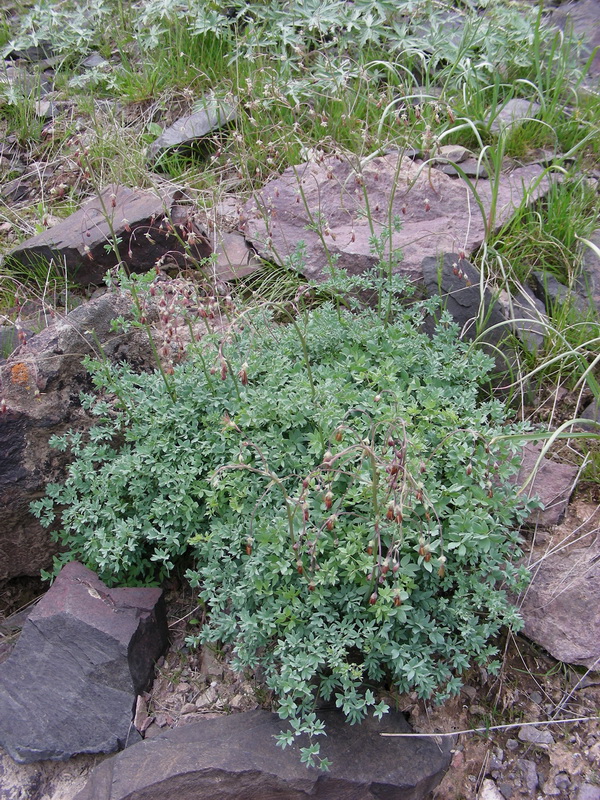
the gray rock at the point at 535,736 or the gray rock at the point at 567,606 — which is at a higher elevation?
the gray rock at the point at 567,606

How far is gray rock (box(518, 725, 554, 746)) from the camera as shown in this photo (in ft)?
8.30

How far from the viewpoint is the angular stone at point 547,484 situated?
2.93 m

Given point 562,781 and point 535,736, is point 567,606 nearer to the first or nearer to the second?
point 535,736

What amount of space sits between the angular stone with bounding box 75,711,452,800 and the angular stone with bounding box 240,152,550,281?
2281 mm

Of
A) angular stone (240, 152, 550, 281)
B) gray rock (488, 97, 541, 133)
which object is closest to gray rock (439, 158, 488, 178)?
angular stone (240, 152, 550, 281)

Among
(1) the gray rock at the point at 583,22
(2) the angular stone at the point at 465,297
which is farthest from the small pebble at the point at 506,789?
(1) the gray rock at the point at 583,22

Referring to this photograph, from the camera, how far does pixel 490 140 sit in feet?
15.0

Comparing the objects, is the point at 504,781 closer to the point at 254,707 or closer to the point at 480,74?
the point at 254,707

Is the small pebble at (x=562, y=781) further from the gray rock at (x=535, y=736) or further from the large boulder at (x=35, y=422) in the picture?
the large boulder at (x=35, y=422)

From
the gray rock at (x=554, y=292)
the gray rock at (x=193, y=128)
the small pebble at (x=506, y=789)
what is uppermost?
the gray rock at (x=193, y=128)

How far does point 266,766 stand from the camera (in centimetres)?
230

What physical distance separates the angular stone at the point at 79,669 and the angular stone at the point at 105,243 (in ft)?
7.20

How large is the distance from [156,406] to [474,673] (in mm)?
1725

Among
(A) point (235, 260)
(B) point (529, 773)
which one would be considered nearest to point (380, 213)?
(A) point (235, 260)
